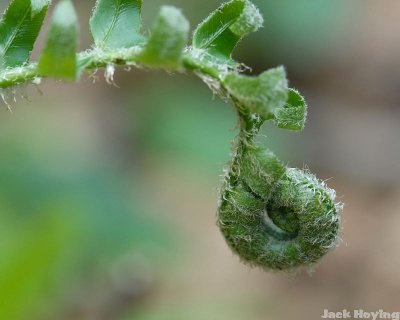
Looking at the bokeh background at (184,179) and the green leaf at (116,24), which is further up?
the bokeh background at (184,179)

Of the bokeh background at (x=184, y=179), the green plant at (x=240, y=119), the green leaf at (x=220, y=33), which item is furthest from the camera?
the bokeh background at (x=184, y=179)

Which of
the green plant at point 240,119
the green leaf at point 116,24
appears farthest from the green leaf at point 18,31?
the green leaf at point 116,24

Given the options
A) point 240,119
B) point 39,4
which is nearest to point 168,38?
point 240,119

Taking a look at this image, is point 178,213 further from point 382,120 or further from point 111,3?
point 111,3

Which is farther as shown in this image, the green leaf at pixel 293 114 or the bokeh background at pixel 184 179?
the bokeh background at pixel 184 179

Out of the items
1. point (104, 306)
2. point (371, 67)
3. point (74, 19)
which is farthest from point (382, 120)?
point (74, 19)

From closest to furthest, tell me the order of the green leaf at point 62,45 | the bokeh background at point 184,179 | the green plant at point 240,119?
the green leaf at point 62,45 → the green plant at point 240,119 → the bokeh background at point 184,179

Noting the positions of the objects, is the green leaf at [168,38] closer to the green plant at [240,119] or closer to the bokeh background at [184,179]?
the green plant at [240,119]
